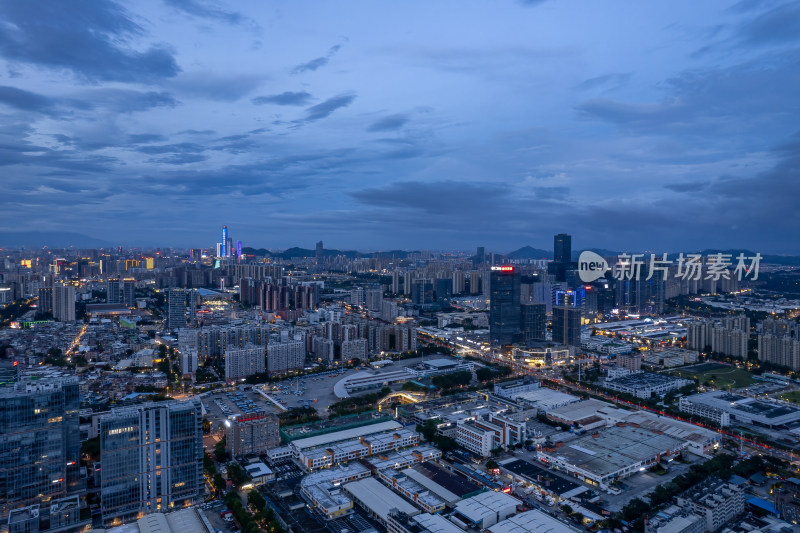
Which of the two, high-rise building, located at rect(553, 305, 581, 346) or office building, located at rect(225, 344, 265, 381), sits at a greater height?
high-rise building, located at rect(553, 305, 581, 346)

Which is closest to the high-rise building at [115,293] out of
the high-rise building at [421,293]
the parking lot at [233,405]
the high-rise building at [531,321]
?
the high-rise building at [421,293]

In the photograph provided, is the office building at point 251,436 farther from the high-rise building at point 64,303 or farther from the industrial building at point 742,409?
the high-rise building at point 64,303

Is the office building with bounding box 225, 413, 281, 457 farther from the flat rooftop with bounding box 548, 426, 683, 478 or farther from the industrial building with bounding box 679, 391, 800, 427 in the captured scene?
the industrial building with bounding box 679, 391, 800, 427

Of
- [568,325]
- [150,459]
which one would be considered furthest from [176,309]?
[568,325]

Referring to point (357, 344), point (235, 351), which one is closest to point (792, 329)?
point (357, 344)

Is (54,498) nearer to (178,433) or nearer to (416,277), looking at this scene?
(178,433)

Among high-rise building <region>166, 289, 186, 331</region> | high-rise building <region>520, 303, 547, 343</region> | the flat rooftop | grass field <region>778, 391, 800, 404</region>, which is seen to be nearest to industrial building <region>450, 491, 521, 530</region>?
the flat rooftop
